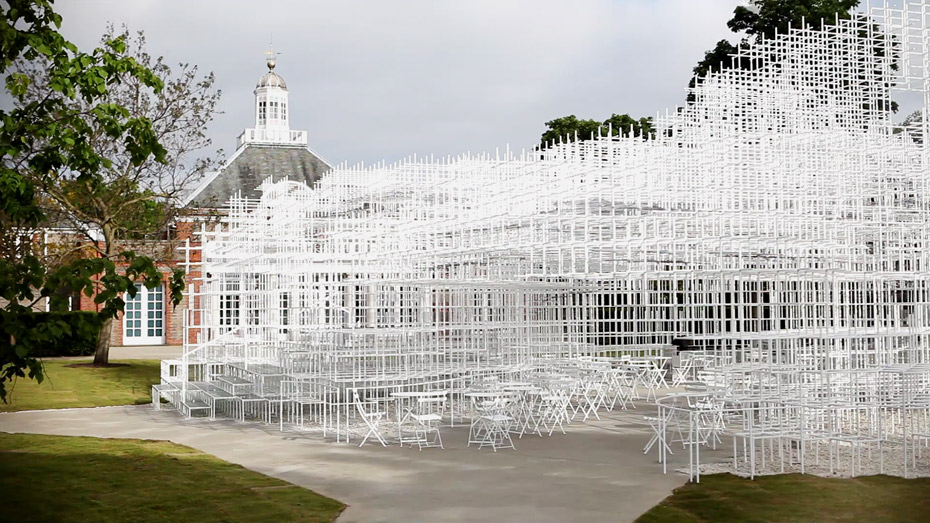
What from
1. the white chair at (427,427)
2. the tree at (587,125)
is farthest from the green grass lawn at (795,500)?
the tree at (587,125)

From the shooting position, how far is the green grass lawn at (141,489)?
8969 millimetres

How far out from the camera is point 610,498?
9422 millimetres

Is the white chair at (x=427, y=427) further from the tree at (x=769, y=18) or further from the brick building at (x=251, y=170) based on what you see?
the brick building at (x=251, y=170)

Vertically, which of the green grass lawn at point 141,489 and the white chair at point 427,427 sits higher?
the white chair at point 427,427

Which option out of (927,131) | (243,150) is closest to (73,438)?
(927,131)

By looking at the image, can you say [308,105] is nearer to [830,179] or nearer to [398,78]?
[398,78]

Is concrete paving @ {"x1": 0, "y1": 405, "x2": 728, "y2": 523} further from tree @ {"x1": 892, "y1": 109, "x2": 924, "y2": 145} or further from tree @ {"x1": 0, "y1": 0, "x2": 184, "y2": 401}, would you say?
tree @ {"x1": 892, "y1": 109, "x2": 924, "y2": 145}

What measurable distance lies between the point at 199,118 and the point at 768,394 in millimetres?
16815

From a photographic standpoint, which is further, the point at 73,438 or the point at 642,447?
the point at 73,438

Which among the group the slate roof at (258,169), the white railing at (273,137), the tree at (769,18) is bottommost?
the slate roof at (258,169)

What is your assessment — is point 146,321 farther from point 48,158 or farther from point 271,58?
point 48,158


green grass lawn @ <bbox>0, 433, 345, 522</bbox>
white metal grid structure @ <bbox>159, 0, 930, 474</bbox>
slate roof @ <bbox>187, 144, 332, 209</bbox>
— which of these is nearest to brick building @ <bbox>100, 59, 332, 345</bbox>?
slate roof @ <bbox>187, 144, 332, 209</bbox>

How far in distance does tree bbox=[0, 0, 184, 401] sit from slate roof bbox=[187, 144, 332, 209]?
33373 mm

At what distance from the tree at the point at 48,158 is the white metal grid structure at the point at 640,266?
283 inches
